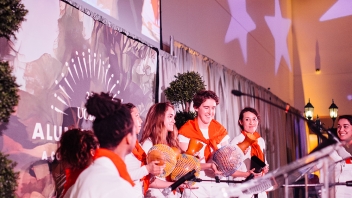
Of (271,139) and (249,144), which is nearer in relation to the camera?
(249,144)

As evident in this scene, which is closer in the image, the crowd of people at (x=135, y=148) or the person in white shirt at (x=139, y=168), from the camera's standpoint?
the crowd of people at (x=135, y=148)

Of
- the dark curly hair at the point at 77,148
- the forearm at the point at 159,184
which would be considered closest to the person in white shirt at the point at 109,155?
the dark curly hair at the point at 77,148

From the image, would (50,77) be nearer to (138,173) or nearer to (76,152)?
(76,152)

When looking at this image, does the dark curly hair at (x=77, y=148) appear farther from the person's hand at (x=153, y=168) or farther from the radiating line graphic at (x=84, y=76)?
the radiating line graphic at (x=84, y=76)

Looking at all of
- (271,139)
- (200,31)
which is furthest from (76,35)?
(271,139)

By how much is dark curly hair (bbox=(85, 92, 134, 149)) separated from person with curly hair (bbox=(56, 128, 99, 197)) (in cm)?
93

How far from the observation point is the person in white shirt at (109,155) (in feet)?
6.95

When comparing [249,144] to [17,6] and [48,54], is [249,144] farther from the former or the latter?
[17,6]

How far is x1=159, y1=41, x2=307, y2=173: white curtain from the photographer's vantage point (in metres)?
6.47

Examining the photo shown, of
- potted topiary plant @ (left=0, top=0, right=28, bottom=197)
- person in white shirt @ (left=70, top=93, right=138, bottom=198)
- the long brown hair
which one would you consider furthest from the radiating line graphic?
person in white shirt @ (left=70, top=93, right=138, bottom=198)

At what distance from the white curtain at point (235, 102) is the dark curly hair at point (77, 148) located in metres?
2.62

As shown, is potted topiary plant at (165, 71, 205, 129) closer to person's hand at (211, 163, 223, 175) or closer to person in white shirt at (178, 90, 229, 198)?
person in white shirt at (178, 90, 229, 198)

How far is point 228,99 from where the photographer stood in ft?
27.6

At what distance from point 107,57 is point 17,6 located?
2099 millimetres
